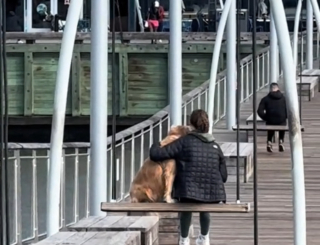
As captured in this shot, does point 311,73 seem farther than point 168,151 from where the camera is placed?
Yes

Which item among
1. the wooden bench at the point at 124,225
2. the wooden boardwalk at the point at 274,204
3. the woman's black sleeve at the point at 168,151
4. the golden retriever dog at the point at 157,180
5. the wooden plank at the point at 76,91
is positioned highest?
the wooden plank at the point at 76,91

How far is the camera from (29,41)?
3306cm

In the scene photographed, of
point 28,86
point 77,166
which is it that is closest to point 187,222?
point 77,166

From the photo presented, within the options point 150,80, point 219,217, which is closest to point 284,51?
point 219,217

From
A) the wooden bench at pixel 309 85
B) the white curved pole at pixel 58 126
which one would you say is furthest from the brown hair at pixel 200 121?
the wooden bench at pixel 309 85

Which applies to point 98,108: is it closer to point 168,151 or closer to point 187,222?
point 168,151

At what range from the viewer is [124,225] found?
31.1 feet

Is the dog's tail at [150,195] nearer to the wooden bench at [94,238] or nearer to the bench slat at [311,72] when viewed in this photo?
the wooden bench at [94,238]

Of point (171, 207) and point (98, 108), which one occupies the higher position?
point (98, 108)

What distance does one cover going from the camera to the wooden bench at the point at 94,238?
826cm

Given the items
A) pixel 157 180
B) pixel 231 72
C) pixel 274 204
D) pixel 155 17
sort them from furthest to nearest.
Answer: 1. pixel 155 17
2. pixel 231 72
3. pixel 274 204
4. pixel 157 180

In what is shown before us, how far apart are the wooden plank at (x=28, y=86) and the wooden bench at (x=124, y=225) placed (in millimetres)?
22720

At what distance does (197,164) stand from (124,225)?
3.06 feet

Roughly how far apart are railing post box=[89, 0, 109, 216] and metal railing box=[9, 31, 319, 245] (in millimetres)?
861
